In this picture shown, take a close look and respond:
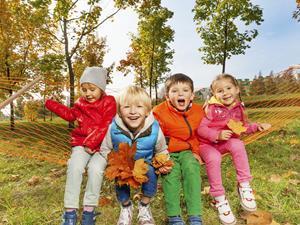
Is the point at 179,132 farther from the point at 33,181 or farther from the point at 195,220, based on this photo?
the point at 33,181

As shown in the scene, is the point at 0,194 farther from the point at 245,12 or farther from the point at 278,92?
the point at 245,12

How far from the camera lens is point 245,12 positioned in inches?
543

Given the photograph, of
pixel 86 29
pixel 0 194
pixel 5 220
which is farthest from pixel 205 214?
pixel 86 29

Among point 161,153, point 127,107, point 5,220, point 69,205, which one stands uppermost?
point 127,107

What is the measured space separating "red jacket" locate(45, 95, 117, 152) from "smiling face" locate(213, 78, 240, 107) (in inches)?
31.4

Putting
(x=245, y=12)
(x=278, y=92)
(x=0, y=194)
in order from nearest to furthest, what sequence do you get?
(x=0, y=194) → (x=278, y=92) → (x=245, y=12)

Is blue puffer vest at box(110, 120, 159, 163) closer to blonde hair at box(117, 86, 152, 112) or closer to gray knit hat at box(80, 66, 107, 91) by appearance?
blonde hair at box(117, 86, 152, 112)

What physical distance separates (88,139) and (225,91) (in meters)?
1.10

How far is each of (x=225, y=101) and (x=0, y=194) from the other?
233 cm

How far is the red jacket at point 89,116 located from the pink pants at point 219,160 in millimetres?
724

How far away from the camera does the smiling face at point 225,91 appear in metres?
2.94

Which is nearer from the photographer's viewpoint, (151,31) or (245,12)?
(245,12)

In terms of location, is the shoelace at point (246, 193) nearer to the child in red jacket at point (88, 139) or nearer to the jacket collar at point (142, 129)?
the jacket collar at point (142, 129)

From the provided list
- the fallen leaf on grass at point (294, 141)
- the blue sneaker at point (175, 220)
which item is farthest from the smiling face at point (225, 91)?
the fallen leaf on grass at point (294, 141)
